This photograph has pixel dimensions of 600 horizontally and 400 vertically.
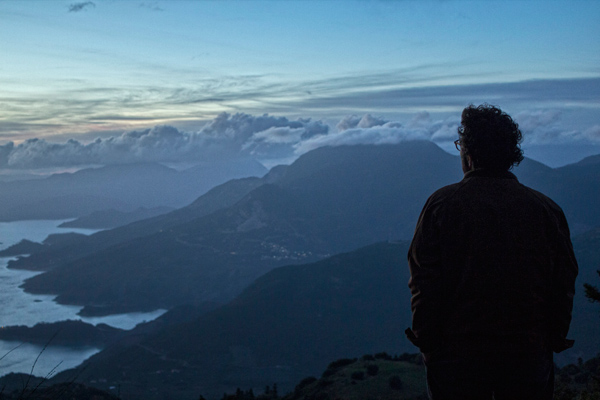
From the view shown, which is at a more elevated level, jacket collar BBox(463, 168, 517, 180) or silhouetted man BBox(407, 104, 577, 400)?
jacket collar BBox(463, 168, 517, 180)

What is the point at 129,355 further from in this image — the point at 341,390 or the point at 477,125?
the point at 477,125

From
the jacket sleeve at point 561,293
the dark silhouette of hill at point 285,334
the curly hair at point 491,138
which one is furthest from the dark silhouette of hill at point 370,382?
the dark silhouette of hill at point 285,334

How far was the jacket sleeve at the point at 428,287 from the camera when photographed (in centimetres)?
324

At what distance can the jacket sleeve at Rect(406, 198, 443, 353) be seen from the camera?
10.6 feet

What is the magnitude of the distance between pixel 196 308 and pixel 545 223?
660ft

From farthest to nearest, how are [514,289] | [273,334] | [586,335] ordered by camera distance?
[273,334] < [586,335] < [514,289]

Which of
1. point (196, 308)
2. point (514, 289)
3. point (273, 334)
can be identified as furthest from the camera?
point (196, 308)

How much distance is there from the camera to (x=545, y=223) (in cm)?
329

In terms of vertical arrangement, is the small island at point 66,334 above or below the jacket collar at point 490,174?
below

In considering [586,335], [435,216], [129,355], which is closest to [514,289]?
[435,216]

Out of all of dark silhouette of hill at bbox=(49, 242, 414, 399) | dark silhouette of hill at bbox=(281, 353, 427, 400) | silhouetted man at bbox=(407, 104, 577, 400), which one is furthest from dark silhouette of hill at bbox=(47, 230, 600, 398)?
silhouetted man at bbox=(407, 104, 577, 400)

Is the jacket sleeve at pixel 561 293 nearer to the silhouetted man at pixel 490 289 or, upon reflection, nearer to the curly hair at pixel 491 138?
the silhouetted man at pixel 490 289

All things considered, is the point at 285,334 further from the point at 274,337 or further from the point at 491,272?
the point at 491,272

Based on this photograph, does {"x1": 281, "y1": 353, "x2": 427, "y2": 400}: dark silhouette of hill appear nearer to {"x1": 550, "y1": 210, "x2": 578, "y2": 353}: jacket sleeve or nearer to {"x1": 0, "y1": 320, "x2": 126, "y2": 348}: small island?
{"x1": 550, "y1": 210, "x2": 578, "y2": 353}: jacket sleeve
